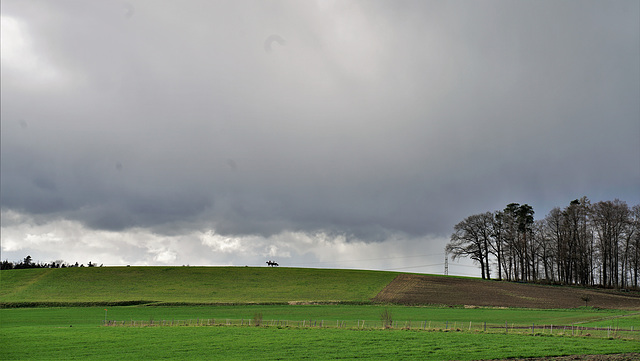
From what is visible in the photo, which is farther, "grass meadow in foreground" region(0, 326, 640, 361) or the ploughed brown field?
the ploughed brown field

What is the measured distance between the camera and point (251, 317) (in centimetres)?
5812

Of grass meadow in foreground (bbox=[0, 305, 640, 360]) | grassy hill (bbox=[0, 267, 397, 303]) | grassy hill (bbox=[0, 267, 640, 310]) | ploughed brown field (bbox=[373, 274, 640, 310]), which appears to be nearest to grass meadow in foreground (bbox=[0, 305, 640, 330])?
grass meadow in foreground (bbox=[0, 305, 640, 360])

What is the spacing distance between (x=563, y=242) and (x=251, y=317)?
73.3m

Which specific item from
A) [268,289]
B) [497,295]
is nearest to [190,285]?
[268,289]

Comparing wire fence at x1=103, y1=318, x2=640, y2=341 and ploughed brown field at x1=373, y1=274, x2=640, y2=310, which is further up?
ploughed brown field at x1=373, y1=274, x2=640, y2=310

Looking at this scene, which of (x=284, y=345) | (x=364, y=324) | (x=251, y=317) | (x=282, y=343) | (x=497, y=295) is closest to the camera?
(x=284, y=345)

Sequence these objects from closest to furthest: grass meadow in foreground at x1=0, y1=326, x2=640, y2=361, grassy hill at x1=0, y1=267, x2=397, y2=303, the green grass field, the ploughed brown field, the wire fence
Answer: grass meadow in foreground at x1=0, y1=326, x2=640, y2=361 < the green grass field < the wire fence < the ploughed brown field < grassy hill at x1=0, y1=267, x2=397, y2=303

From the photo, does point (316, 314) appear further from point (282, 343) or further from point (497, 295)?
point (497, 295)

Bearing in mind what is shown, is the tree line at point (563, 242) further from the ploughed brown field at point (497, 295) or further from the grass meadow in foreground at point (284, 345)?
the grass meadow in foreground at point (284, 345)

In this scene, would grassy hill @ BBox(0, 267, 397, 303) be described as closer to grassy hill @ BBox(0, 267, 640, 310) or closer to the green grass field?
grassy hill @ BBox(0, 267, 640, 310)

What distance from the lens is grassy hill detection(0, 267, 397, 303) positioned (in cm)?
7694

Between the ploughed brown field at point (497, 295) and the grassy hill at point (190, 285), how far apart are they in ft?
18.8

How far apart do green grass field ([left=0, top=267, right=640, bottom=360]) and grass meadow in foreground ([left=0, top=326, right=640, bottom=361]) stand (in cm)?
8

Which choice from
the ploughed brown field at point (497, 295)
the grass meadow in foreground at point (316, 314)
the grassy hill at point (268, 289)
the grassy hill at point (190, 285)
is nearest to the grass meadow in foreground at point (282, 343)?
the grass meadow in foreground at point (316, 314)
